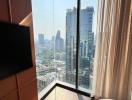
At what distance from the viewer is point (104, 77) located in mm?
2080

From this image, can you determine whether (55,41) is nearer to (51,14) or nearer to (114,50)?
(51,14)

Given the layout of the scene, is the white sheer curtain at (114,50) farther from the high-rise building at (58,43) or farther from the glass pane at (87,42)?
the high-rise building at (58,43)

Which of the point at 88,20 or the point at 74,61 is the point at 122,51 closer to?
the point at 88,20

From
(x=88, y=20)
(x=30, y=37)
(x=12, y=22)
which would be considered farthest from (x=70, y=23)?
(x=12, y=22)

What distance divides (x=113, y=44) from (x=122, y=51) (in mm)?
158

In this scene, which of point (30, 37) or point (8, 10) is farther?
point (30, 37)

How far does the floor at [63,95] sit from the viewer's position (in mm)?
2447

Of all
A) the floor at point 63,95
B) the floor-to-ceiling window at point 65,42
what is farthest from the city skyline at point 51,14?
the floor at point 63,95

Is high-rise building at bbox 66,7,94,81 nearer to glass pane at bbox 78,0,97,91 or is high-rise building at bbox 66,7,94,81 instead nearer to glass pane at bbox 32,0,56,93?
glass pane at bbox 78,0,97,91

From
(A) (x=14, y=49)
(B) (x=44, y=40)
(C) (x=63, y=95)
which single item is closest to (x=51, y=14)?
(B) (x=44, y=40)

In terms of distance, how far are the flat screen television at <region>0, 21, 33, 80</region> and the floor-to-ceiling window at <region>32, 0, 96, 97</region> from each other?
1.94ft

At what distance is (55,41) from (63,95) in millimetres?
1074

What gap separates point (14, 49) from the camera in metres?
1.40

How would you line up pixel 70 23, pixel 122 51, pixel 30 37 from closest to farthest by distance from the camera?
pixel 30 37
pixel 122 51
pixel 70 23
